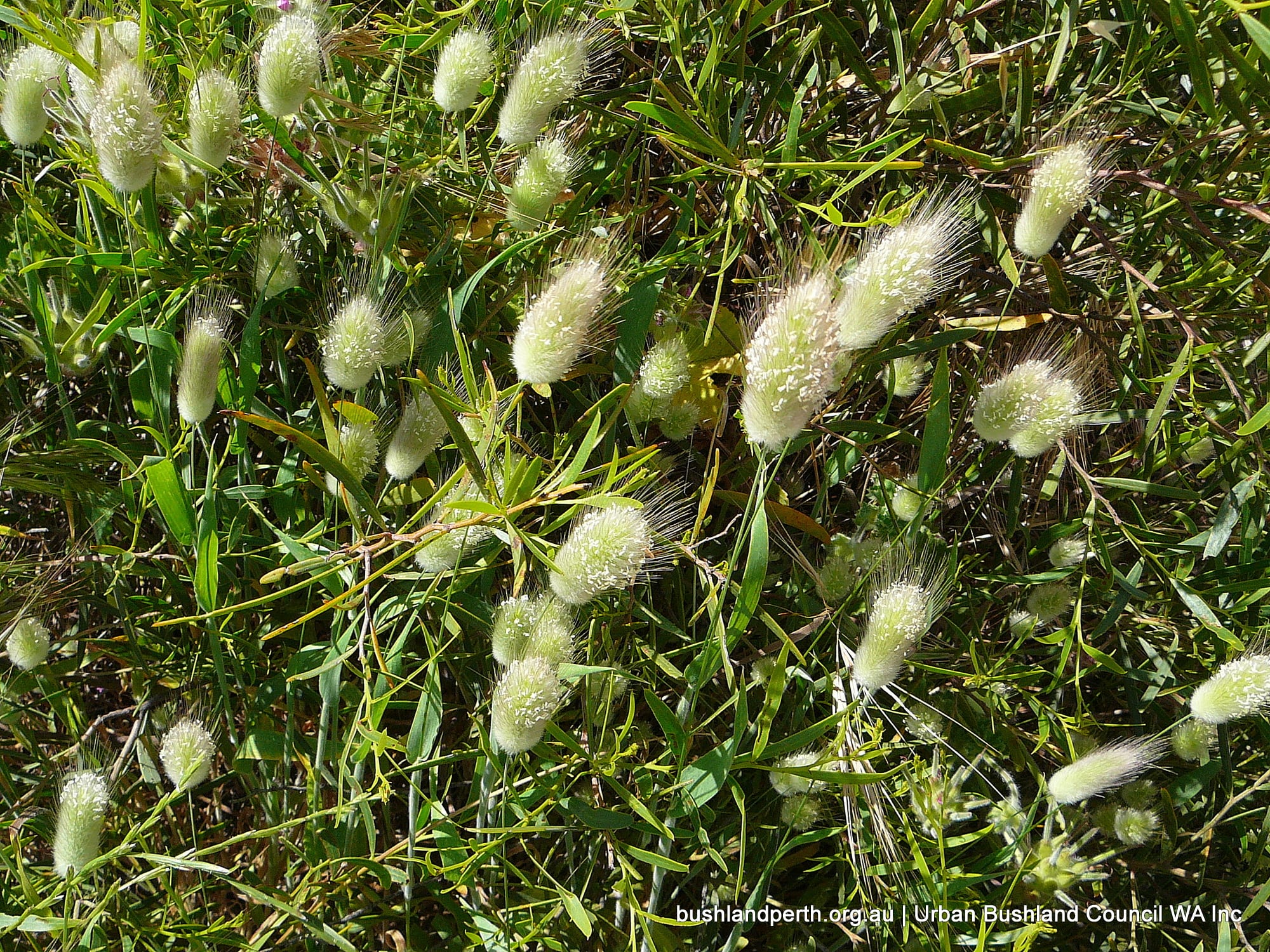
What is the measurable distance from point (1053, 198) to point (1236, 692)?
1.49 ft

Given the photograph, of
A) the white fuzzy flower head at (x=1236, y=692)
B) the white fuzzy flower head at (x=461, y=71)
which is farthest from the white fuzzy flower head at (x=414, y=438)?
the white fuzzy flower head at (x=1236, y=692)

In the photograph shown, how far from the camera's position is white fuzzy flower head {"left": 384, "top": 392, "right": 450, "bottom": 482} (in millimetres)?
688

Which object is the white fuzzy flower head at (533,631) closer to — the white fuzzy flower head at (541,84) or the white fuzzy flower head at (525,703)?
the white fuzzy flower head at (525,703)

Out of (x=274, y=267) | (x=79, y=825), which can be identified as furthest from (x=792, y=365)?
(x=79, y=825)

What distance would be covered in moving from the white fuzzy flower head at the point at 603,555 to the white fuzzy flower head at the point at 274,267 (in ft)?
1.15

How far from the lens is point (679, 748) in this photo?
703mm

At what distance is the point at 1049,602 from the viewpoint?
849mm

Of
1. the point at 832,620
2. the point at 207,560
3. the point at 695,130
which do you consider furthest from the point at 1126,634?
the point at 207,560

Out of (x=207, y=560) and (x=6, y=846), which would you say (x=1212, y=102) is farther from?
(x=6, y=846)

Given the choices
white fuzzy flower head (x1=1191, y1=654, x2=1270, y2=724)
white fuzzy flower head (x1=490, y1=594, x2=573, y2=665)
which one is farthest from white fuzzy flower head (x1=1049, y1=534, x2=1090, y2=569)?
white fuzzy flower head (x1=490, y1=594, x2=573, y2=665)

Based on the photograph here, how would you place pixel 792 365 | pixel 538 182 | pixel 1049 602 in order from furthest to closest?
pixel 1049 602, pixel 538 182, pixel 792 365

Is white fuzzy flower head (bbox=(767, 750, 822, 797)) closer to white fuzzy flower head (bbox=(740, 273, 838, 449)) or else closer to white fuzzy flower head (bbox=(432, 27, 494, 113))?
white fuzzy flower head (bbox=(740, 273, 838, 449))

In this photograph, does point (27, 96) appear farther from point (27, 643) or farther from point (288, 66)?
point (27, 643)

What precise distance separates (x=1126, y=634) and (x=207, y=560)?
2.97 feet
